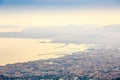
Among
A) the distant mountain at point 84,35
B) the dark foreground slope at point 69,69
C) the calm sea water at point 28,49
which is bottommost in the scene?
the dark foreground slope at point 69,69

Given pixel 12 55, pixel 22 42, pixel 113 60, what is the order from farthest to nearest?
pixel 22 42, pixel 12 55, pixel 113 60

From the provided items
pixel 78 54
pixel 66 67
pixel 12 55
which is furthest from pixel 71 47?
pixel 66 67

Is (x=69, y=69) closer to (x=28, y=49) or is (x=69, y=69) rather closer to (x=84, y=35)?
(x=28, y=49)

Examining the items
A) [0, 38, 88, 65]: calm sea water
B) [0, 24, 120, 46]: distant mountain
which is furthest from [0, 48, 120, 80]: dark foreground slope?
[0, 24, 120, 46]: distant mountain

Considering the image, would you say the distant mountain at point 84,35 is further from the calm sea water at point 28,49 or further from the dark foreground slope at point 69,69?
the dark foreground slope at point 69,69

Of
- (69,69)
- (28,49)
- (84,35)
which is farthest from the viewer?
(84,35)

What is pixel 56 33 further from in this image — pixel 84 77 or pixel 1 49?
pixel 84 77

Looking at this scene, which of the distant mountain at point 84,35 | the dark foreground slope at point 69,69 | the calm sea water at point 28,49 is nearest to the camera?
the dark foreground slope at point 69,69

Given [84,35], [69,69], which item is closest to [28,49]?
[69,69]

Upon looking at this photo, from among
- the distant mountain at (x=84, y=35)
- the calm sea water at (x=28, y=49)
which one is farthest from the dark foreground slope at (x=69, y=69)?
the distant mountain at (x=84, y=35)
